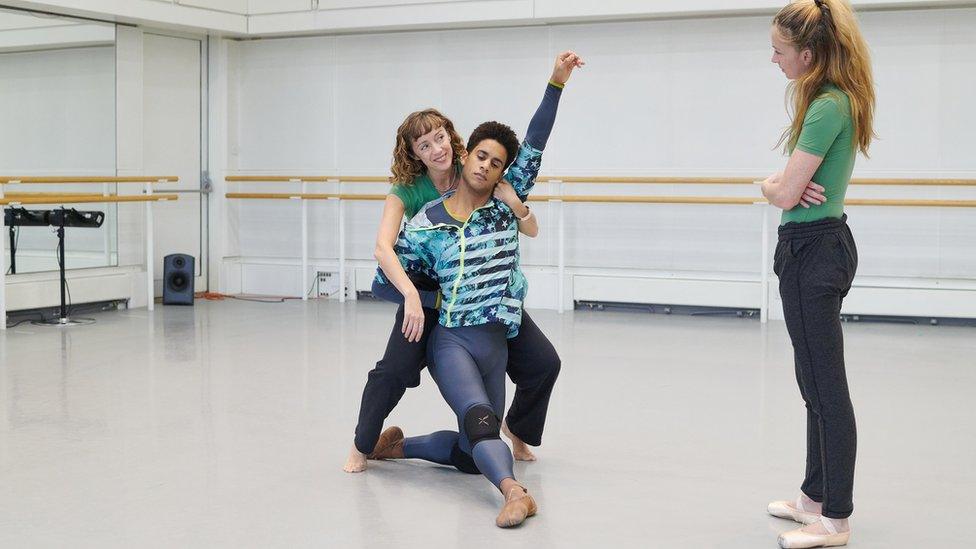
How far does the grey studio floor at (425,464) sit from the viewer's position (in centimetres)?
301

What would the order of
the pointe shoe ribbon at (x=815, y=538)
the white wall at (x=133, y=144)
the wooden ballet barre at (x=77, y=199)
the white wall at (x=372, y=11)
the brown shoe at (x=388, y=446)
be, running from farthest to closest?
the white wall at (x=133, y=144)
the white wall at (x=372, y=11)
the wooden ballet barre at (x=77, y=199)
the brown shoe at (x=388, y=446)
the pointe shoe ribbon at (x=815, y=538)

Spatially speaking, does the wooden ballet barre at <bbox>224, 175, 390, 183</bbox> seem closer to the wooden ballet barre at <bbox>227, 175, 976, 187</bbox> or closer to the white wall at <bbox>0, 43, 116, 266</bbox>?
the wooden ballet barre at <bbox>227, 175, 976, 187</bbox>

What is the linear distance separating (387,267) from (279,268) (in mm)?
6359

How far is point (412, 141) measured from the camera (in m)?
3.46

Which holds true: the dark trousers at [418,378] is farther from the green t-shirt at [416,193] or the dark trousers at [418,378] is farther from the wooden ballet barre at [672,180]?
the wooden ballet barre at [672,180]

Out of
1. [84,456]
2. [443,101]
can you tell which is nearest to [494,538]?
[84,456]

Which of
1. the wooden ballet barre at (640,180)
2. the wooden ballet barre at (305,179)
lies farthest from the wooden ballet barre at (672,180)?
the wooden ballet barre at (305,179)

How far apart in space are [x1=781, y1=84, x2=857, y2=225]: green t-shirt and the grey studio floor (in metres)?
0.86

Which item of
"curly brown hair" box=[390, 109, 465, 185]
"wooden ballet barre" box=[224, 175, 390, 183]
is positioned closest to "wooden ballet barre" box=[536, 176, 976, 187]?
"wooden ballet barre" box=[224, 175, 390, 183]

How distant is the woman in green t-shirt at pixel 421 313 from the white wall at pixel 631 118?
15.4ft

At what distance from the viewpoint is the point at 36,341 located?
6598 mm

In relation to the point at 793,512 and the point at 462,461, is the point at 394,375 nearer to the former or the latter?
the point at 462,461

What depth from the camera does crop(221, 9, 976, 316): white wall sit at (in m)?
7.58

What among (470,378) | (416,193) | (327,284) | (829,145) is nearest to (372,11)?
(327,284)
